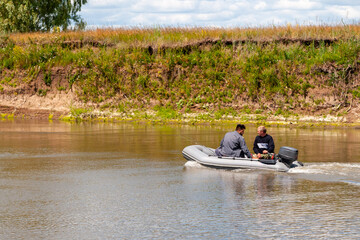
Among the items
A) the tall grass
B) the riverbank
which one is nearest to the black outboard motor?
the riverbank

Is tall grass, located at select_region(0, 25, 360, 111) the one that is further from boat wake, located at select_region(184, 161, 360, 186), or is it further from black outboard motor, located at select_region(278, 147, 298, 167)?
black outboard motor, located at select_region(278, 147, 298, 167)

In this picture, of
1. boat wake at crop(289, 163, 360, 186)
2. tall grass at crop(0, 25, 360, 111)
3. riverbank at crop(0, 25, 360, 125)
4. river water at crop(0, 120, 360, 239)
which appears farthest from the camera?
tall grass at crop(0, 25, 360, 111)

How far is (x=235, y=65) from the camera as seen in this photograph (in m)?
38.2

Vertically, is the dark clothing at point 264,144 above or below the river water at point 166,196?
above

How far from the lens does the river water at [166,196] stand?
28.2ft

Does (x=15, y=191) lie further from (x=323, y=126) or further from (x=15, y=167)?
(x=323, y=126)

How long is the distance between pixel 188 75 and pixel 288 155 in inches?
993

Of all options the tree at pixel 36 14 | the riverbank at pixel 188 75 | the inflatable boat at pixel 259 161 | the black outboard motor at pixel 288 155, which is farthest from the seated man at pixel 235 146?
the tree at pixel 36 14

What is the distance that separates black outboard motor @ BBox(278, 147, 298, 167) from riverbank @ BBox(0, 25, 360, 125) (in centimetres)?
1891

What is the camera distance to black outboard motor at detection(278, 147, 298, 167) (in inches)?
565

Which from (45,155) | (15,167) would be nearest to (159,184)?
(15,167)

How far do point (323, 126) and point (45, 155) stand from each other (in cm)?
1832

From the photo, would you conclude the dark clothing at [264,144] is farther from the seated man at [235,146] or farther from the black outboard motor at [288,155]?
the black outboard motor at [288,155]

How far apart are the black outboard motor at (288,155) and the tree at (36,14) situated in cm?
3803
